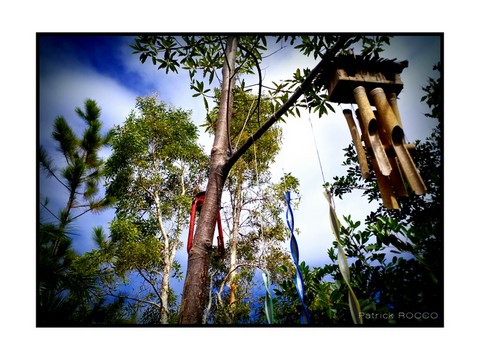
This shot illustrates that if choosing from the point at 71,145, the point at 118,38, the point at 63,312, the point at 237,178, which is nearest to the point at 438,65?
the point at 118,38

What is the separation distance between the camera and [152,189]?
6207mm

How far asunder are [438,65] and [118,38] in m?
1.89

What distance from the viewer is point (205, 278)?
46.8 inches

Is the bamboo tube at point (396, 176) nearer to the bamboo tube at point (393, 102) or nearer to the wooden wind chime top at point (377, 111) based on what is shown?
the wooden wind chime top at point (377, 111)

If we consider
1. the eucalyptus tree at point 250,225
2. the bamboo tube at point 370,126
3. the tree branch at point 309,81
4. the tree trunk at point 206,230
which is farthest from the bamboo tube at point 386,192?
the eucalyptus tree at point 250,225

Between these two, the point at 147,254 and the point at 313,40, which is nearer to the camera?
the point at 313,40

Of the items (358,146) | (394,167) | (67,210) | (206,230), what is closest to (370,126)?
(358,146)

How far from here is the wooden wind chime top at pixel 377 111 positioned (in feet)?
3.59

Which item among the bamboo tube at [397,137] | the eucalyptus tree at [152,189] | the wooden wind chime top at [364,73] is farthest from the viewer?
the eucalyptus tree at [152,189]

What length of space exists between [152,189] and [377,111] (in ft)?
18.6

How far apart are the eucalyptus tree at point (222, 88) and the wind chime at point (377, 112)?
0.40ft

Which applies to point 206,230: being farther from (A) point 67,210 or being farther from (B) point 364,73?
(A) point 67,210

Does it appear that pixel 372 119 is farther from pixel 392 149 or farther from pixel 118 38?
pixel 118 38

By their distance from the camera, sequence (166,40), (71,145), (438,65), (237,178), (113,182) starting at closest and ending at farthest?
(438,65), (166,40), (71,145), (113,182), (237,178)
